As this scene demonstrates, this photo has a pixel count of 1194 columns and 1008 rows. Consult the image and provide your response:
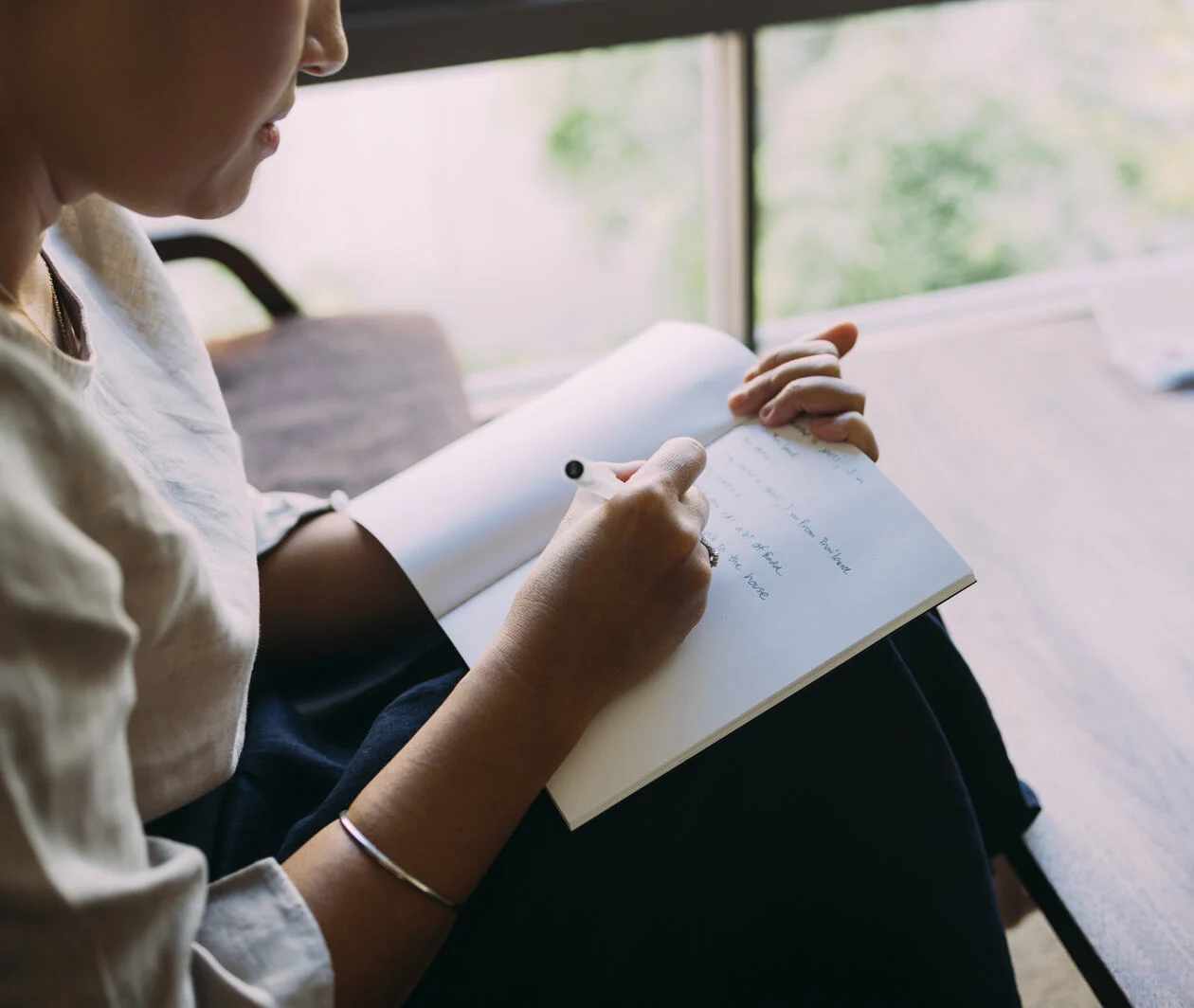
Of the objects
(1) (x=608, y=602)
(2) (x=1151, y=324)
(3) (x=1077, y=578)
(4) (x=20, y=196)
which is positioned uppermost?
(4) (x=20, y=196)

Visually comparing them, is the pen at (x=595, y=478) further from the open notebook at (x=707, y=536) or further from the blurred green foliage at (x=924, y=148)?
the blurred green foliage at (x=924, y=148)

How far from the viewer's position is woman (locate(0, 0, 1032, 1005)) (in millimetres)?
405

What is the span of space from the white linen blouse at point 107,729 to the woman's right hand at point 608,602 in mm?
154

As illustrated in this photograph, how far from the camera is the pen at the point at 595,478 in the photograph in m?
0.59

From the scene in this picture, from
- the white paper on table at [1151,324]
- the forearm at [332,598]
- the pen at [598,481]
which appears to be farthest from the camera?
the white paper on table at [1151,324]

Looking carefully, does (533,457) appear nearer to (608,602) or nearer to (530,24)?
(608,602)

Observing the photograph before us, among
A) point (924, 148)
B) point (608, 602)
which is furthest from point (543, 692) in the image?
point (924, 148)

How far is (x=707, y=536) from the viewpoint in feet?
2.15

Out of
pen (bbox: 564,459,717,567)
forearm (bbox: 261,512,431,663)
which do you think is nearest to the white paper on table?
pen (bbox: 564,459,717,567)

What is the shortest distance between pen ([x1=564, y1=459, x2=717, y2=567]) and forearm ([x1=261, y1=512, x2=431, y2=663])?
208 mm

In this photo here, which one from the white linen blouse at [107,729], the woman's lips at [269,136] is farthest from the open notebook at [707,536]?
the woman's lips at [269,136]

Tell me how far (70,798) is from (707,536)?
0.39 meters

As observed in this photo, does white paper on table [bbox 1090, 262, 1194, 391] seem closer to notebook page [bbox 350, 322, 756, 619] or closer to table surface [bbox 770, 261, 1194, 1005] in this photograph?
table surface [bbox 770, 261, 1194, 1005]

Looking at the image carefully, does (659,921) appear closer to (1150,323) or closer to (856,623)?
(856,623)
